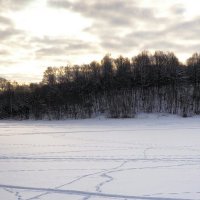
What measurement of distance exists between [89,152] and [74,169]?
4.97 m

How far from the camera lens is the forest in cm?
7862

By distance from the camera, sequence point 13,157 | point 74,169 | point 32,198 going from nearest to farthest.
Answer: point 32,198
point 74,169
point 13,157

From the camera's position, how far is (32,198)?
36.0 feet

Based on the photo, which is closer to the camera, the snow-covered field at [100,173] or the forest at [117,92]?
the snow-covered field at [100,173]

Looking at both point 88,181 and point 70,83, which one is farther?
point 70,83

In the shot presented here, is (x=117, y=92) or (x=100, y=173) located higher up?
(x=117, y=92)

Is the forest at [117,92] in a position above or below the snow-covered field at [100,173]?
above

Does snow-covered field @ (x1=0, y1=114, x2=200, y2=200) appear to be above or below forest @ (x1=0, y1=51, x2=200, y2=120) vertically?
below

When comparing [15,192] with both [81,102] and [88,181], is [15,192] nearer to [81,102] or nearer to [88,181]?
[88,181]

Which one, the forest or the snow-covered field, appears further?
the forest

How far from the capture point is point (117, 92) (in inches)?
3393

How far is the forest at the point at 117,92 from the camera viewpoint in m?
78.6

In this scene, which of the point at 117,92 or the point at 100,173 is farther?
the point at 117,92

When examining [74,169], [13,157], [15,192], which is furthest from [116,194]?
[13,157]
